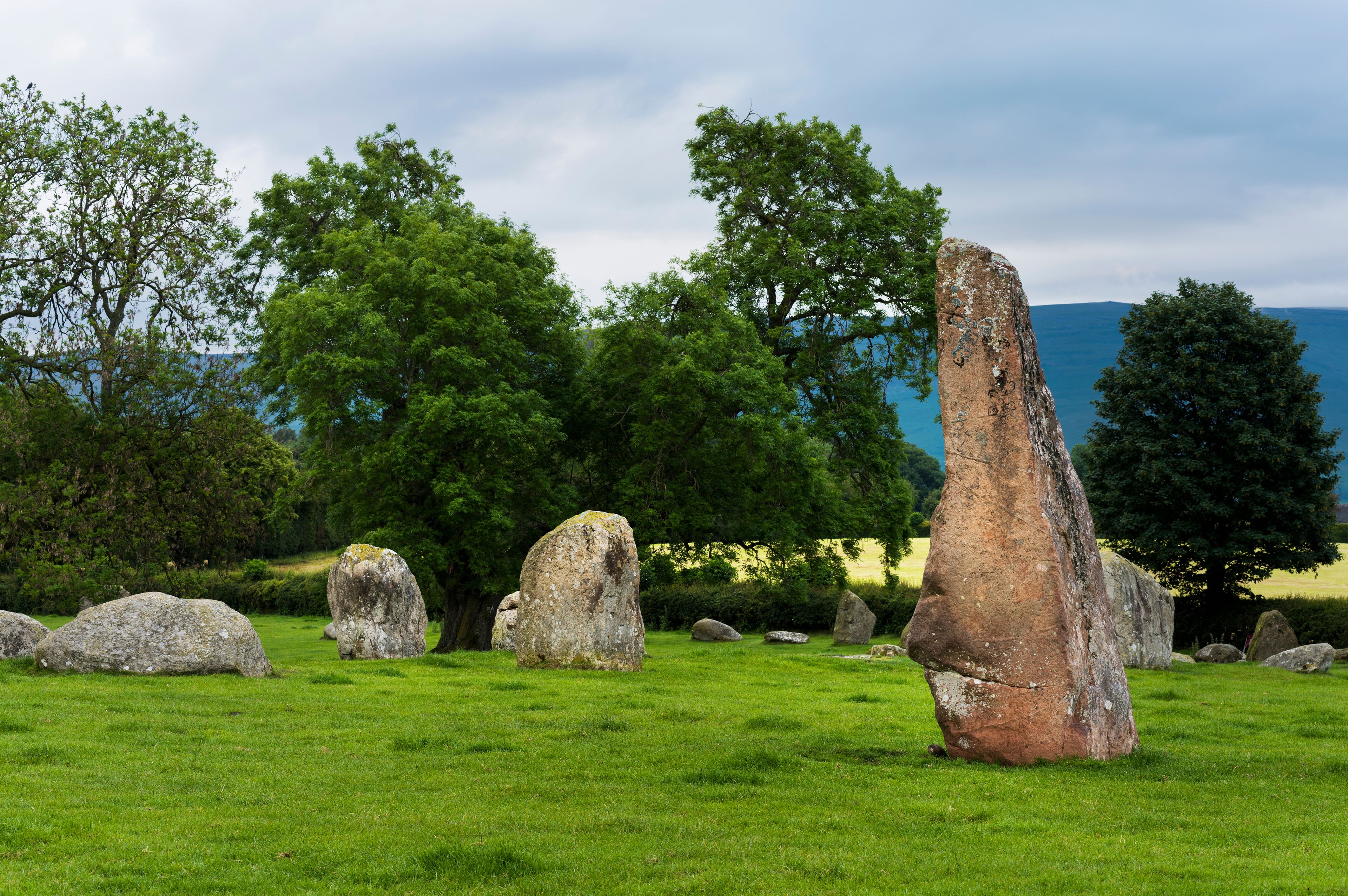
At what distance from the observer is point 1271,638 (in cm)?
2966

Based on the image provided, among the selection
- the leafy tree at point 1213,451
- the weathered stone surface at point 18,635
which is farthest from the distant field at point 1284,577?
the weathered stone surface at point 18,635

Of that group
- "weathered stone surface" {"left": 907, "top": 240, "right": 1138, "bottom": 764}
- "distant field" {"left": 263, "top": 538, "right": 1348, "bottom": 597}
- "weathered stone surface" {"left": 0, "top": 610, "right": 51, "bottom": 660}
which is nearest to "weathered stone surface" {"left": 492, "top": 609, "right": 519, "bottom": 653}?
"distant field" {"left": 263, "top": 538, "right": 1348, "bottom": 597}

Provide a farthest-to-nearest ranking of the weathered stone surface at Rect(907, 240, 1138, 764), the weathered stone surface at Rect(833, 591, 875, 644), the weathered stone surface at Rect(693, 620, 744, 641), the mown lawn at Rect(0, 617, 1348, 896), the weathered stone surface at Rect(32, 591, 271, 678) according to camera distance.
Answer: the weathered stone surface at Rect(693, 620, 744, 641)
the weathered stone surface at Rect(833, 591, 875, 644)
the weathered stone surface at Rect(32, 591, 271, 678)
the weathered stone surface at Rect(907, 240, 1138, 764)
the mown lawn at Rect(0, 617, 1348, 896)

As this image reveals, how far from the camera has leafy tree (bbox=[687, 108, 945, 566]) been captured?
104 ft

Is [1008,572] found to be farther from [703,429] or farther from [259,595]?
[259,595]

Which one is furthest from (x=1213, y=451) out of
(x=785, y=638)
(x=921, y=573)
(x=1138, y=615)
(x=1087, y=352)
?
(x=1087, y=352)

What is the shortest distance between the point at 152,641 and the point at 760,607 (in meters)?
28.6

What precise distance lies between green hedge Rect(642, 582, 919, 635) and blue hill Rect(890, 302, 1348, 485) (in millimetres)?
91266

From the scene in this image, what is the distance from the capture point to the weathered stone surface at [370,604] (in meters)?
22.2

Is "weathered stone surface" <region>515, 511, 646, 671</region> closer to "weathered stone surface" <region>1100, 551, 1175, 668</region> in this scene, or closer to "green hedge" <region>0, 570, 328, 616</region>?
"weathered stone surface" <region>1100, 551, 1175, 668</region>

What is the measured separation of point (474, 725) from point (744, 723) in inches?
138

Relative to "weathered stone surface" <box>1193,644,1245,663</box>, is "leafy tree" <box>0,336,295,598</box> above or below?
above

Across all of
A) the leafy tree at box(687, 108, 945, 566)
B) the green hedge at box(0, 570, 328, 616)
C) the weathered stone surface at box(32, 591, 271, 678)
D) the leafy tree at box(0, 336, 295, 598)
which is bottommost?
the green hedge at box(0, 570, 328, 616)

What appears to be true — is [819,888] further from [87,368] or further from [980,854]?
[87,368]
